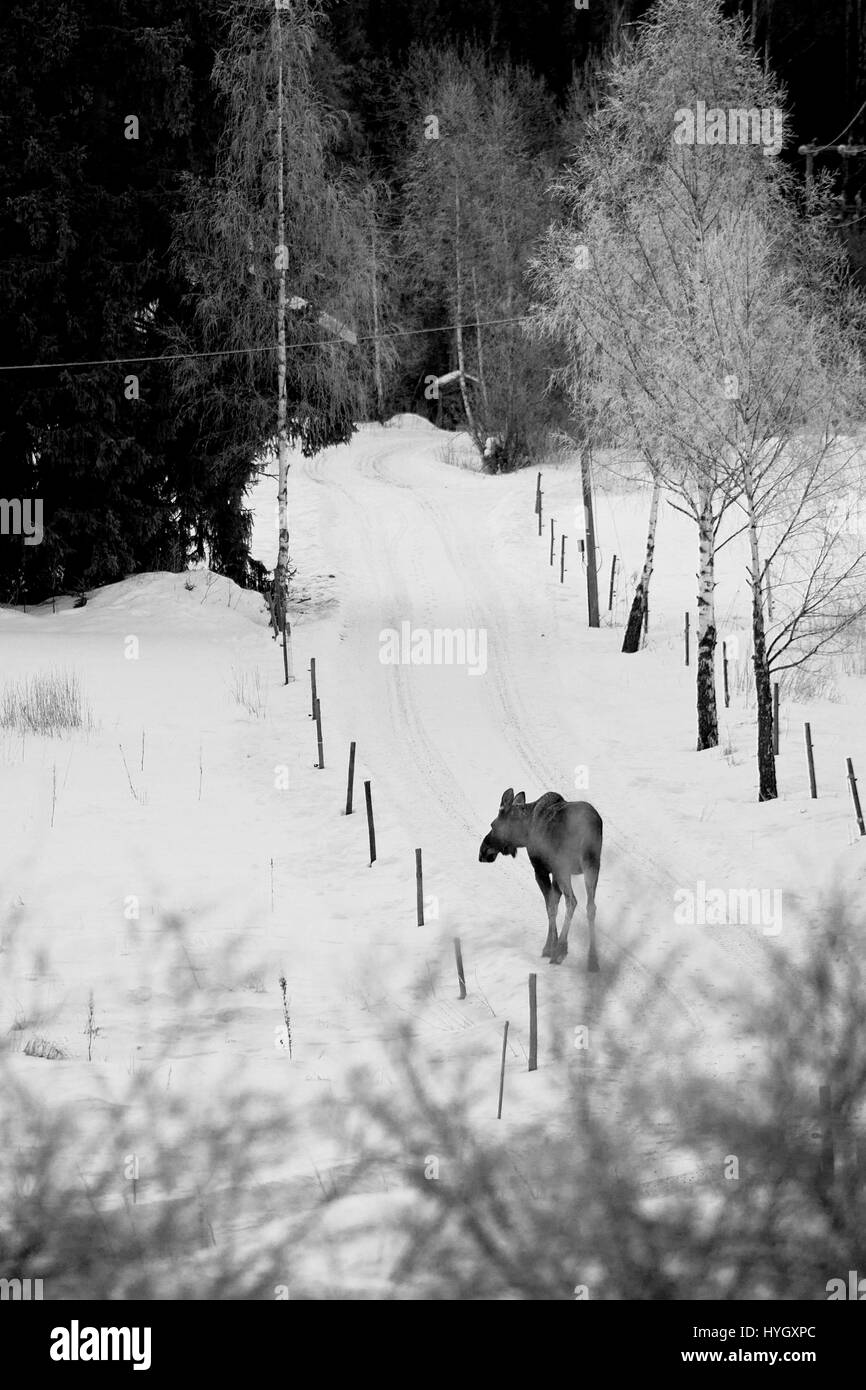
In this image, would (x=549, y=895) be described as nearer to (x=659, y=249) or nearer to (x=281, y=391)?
(x=659, y=249)

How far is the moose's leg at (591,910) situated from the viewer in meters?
12.5

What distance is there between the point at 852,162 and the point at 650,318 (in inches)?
1186

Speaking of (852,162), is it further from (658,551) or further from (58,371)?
(58,371)

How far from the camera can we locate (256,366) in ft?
94.6

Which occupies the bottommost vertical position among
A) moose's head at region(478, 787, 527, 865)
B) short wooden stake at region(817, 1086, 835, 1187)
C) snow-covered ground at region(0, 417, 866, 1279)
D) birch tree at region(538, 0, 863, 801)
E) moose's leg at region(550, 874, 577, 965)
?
snow-covered ground at region(0, 417, 866, 1279)

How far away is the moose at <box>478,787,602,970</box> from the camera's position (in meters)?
12.7

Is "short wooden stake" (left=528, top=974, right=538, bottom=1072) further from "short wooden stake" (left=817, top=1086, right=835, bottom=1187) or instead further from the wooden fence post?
the wooden fence post

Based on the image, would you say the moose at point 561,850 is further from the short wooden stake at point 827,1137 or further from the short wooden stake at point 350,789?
the short wooden stake at point 827,1137

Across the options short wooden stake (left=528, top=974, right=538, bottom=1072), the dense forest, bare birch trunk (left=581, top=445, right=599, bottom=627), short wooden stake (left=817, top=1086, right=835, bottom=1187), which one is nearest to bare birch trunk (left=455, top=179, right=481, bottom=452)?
the dense forest

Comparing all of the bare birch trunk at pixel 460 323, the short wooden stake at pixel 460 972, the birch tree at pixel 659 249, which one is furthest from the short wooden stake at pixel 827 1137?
the bare birch trunk at pixel 460 323

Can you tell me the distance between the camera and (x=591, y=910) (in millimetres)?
12773

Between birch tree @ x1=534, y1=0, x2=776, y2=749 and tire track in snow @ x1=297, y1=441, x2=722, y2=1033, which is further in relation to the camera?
birch tree @ x1=534, y1=0, x2=776, y2=749

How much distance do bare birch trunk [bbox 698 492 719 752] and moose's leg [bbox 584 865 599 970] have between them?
798 cm

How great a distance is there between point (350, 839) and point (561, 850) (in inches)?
196
